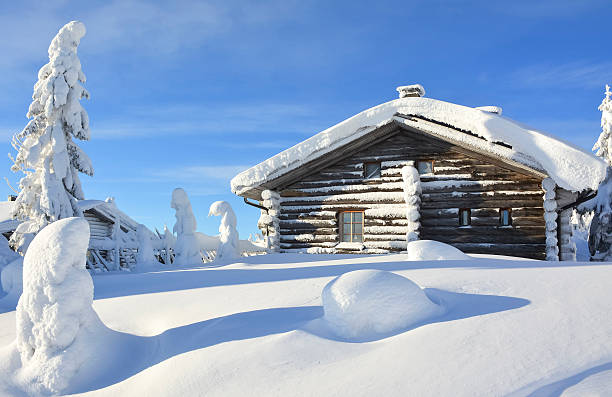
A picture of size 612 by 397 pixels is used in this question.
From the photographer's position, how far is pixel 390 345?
400 cm

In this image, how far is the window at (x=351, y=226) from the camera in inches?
537

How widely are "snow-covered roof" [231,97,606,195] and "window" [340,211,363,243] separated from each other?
6.97 feet

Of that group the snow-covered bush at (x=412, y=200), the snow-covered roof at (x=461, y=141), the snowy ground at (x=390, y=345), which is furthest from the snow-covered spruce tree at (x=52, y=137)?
the snow-covered bush at (x=412, y=200)

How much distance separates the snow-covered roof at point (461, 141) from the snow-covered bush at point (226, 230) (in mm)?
893

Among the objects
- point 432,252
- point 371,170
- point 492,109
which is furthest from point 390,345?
point 492,109

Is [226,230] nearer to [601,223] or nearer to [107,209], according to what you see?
[107,209]

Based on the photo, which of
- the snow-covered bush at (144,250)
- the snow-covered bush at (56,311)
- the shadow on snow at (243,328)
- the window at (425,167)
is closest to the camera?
the shadow on snow at (243,328)

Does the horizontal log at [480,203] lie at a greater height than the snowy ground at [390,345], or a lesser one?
greater

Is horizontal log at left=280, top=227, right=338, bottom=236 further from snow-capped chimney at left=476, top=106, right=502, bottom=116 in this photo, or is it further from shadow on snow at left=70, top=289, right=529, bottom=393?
shadow on snow at left=70, top=289, right=529, bottom=393

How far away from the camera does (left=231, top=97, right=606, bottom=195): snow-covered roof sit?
33.8 ft

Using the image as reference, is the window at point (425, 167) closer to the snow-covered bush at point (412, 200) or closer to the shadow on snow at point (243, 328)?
the snow-covered bush at point (412, 200)

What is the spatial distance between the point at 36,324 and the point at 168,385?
1.94 metres

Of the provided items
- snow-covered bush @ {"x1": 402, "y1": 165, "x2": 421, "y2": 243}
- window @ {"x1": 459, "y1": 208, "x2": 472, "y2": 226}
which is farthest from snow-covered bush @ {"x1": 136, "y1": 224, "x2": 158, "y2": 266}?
window @ {"x1": 459, "y1": 208, "x2": 472, "y2": 226}

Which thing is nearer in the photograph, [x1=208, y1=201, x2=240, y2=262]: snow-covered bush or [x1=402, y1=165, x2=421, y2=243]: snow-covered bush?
[x1=402, y1=165, x2=421, y2=243]: snow-covered bush
